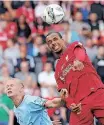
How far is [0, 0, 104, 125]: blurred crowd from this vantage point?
1513 cm

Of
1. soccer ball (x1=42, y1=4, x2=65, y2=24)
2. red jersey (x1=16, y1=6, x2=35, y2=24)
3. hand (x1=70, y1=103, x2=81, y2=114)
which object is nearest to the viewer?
hand (x1=70, y1=103, x2=81, y2=114)

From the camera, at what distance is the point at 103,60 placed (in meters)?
15.9

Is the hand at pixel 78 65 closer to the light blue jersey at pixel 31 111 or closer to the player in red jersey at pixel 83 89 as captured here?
the player in red jersey at pixel 83 89

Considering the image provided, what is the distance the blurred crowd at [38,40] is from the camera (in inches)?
596

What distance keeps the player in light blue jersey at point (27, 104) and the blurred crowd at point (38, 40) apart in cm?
393

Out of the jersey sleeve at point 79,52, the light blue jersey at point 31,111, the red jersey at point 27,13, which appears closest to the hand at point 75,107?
the light blue jersey at point 31,111

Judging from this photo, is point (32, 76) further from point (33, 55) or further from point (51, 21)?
point (51, 21)

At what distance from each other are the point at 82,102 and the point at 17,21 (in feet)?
29.1

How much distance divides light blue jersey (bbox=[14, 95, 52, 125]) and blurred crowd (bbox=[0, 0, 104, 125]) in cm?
393

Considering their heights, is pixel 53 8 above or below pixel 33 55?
above

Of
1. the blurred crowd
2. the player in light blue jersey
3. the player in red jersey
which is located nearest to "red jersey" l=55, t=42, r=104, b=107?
the player in red jersey

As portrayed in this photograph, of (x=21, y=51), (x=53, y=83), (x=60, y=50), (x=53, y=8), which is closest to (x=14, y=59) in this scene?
(x=21, y=51)

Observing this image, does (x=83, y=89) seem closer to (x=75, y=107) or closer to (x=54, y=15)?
(x=75, y=107)

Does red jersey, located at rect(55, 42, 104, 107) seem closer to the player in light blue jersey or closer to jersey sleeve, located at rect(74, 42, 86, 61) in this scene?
jersey sleeve, located at rect(74, 42, 86, 61)
